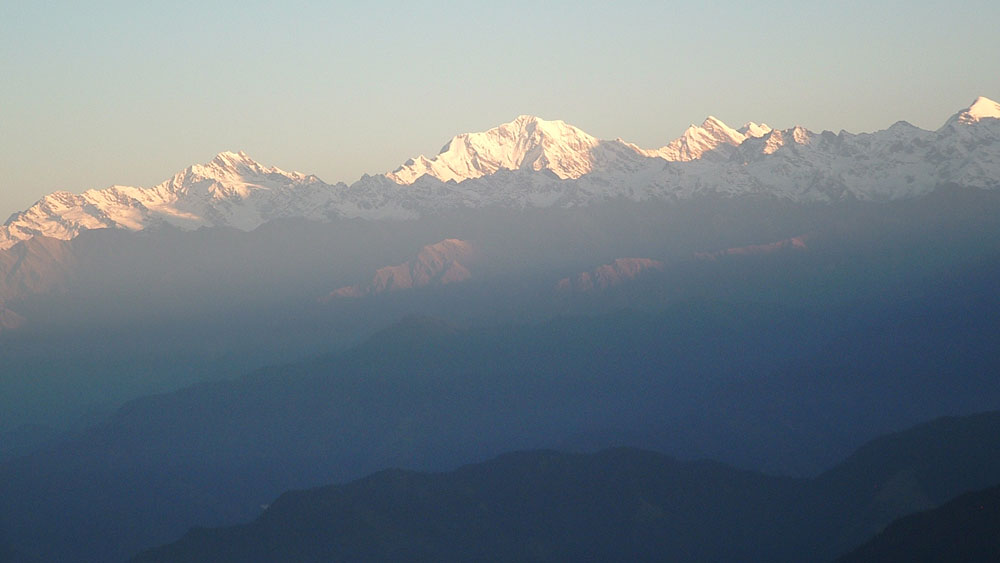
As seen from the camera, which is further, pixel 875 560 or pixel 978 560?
pixel 875 560

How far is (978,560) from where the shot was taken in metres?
183

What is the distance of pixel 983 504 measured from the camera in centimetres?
19262

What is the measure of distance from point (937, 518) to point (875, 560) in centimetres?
1024

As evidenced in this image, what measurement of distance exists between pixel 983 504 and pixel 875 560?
16.3 meters

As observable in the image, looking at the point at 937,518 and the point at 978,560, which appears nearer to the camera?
the point at 978,560

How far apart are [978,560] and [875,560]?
16770 millimetres

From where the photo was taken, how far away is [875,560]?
197 m
